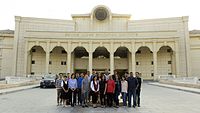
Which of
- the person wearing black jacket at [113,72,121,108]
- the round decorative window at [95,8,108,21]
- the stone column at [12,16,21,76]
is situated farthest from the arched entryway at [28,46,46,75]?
the person wearing black jacket at [113,72,121,108]

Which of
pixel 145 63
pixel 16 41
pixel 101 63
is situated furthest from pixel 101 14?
pixel 16 41

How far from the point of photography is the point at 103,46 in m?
38.7

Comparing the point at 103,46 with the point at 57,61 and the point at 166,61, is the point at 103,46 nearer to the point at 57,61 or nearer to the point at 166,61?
the point at 57,61

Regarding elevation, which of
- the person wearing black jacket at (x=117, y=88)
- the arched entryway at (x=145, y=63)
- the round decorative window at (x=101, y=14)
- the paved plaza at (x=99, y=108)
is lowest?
the paved plaza at (x=99, y=108)

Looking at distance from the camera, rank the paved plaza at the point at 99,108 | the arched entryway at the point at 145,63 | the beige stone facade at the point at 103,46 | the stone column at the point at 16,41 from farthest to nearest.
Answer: the arched entryway at the point at 145,63 < the stone column at the point at 16,41 < the beige stone facade at the point at 103,46 < the paved plaza at the point at 99,108

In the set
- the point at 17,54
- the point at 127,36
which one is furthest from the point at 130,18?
the point at 17,54

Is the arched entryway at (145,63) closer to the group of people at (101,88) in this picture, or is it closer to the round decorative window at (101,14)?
the round decorative window at (101,14)

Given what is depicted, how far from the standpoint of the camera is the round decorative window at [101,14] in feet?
152

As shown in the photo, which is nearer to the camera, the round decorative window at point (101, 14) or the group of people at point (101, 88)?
the group of people at point (101, 88)

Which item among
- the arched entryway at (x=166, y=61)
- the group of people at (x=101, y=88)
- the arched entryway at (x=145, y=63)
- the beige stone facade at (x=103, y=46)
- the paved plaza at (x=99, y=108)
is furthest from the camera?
the arched entryway at (x=145, y=63)

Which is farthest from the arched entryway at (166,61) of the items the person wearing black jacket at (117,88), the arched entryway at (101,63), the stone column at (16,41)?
the person wearing black jacket at (117,88)

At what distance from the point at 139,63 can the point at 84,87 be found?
34031 millimetres

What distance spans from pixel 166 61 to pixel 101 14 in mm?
17641

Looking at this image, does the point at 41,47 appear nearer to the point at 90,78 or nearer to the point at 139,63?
the point at 139,63
